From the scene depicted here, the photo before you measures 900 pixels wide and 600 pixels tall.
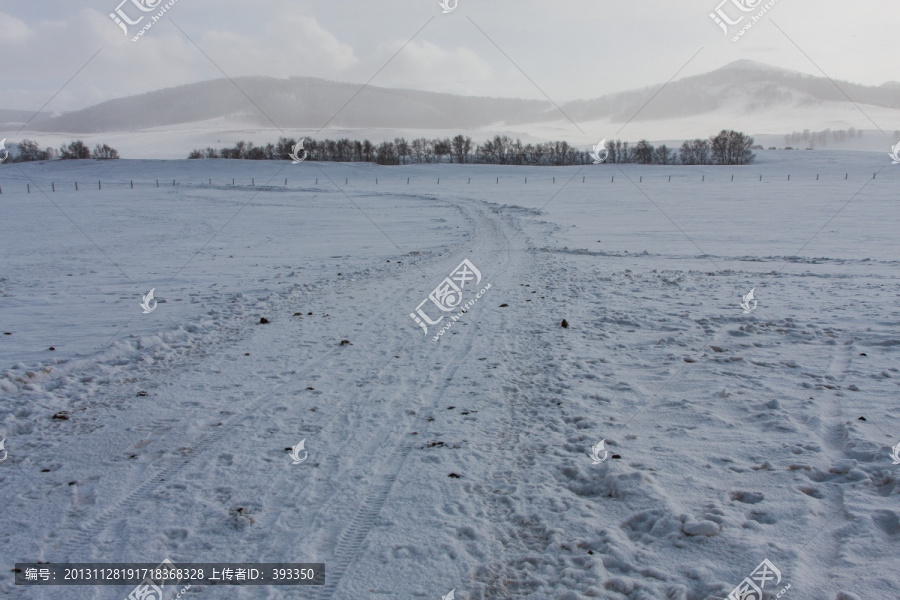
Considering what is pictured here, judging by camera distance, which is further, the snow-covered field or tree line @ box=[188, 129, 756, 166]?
tree line @ box=[188, 129, 756, 166]

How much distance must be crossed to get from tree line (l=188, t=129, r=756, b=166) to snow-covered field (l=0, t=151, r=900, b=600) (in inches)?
4858

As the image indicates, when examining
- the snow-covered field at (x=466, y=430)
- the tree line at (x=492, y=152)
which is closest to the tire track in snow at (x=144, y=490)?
the snow-covered field at (x=466, y=430)

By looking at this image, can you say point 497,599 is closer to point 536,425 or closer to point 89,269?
point 536,425

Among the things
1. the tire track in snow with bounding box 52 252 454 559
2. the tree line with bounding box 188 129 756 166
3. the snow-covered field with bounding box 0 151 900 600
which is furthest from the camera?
the tree line with bounding box 188 129 756 166

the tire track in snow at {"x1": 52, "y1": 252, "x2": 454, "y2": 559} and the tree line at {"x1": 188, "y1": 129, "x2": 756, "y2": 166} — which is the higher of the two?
the tree line at {"x1": 188, "y1": 129, "x2": 756, "y2": 166}

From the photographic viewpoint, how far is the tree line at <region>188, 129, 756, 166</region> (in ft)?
426

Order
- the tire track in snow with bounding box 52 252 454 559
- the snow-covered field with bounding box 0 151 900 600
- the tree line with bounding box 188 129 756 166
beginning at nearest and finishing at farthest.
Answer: the snow-covered field with bounding box 0 151 900 600
the tire track in snow with bounding box 52 252 454 559
the tree line with bounding box 188 129 756 166

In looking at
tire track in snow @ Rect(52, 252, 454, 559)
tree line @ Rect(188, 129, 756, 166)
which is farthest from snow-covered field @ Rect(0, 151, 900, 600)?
tree line @ Rect(188, 129, 756, 166)

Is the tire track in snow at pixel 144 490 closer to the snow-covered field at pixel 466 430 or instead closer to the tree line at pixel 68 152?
the snow-covered field at pixel 466 430

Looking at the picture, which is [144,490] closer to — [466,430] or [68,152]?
[466,430]

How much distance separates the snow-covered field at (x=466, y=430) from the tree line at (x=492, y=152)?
12340 cm

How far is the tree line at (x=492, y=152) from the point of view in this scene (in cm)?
Result: 12988

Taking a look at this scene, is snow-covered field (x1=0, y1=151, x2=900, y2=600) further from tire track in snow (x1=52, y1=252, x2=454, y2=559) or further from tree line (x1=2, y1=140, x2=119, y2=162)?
tree line (x1=2, y1=140, x2=119, y2=162)

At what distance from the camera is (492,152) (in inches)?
5541
